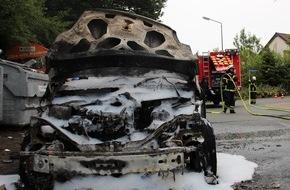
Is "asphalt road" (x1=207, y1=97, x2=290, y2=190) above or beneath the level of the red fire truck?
beneath

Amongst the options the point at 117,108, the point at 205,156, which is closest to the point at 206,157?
the point at 205,156

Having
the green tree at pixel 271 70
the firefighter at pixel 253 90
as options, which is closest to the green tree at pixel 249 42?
the green tree at pixel 271 70

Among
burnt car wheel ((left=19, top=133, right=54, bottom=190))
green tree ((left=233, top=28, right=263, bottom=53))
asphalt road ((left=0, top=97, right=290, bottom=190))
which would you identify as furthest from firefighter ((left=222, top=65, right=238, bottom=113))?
green tree ((left=233, top=28, right=263, bottom=53))

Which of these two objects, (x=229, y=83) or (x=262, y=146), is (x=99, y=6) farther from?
(x=262, y=146)

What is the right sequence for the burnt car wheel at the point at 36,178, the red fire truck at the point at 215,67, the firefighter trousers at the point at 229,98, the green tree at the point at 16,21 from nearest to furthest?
the burnt car wheel at the point at 36,178 → the green tree at the point at 16,21 → the firefighter trousers at the point at 229,98 → the red fire truck at the point at 215,67

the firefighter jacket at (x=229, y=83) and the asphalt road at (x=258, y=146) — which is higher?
the firefighter jacket at (x=229, y=83)

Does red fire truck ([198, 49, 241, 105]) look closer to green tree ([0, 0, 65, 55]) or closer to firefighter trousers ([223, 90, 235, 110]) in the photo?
firefighter trousers ([223, 90, 235, 110])

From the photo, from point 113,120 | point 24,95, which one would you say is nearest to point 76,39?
point 113,120

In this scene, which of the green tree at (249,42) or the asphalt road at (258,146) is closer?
the asphalt road at (258,146)

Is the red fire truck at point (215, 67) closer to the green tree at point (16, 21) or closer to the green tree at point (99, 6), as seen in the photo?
the green tree at point (99, 6)

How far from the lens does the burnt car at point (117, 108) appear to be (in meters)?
4.04

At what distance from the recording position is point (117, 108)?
15.5ft

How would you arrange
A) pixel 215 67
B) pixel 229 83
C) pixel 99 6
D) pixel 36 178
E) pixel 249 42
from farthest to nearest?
pixel 249 42 → pixel 99 6 → pixel 215 67 → pixel 229 83 → pixel 36 178

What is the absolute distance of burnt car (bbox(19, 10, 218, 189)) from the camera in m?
4.04
